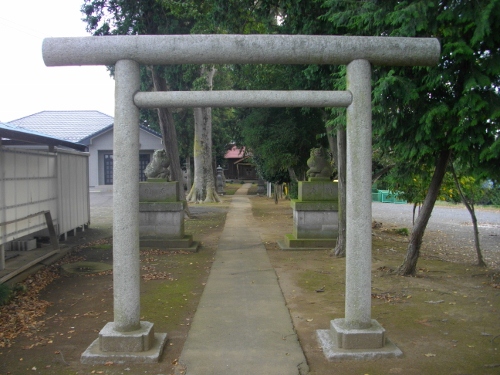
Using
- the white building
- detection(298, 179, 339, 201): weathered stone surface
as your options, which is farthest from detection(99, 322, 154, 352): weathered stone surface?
the white building

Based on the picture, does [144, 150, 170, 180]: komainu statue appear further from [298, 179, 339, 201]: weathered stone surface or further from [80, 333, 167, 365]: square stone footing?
[80, 333, 167, 365]: square stone footing

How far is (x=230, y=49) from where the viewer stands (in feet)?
16.3

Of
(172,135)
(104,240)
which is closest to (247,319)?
(104,240)

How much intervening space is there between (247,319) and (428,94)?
406 centimetres

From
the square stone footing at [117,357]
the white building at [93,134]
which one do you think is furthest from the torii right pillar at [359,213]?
the white building at [93,134]

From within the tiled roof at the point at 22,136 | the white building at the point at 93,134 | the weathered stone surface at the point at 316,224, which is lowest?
the weathered stone surface at the point at 316,224

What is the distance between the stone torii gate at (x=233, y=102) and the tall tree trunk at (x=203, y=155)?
2086 cm

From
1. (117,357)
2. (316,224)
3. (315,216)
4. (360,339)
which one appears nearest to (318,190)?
(315,216)

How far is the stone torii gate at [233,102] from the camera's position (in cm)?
493

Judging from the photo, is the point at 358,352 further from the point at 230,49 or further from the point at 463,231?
the point at 463,231

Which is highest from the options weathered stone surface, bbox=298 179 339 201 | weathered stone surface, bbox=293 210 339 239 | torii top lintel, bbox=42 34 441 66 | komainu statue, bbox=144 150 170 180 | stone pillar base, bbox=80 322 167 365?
torii top lintel, bbox=42 34 441 66

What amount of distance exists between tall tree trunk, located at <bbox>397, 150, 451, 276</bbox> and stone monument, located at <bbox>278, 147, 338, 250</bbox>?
3584 millimetres

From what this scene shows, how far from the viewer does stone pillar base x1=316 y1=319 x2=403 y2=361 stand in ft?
16.0

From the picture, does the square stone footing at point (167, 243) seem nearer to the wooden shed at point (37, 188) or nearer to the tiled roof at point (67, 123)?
the wooden shed at point (37, 188)
